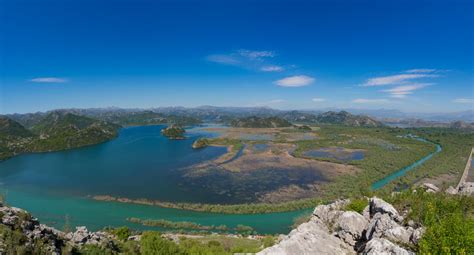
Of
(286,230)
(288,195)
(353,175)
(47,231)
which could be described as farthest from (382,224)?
(353,175)

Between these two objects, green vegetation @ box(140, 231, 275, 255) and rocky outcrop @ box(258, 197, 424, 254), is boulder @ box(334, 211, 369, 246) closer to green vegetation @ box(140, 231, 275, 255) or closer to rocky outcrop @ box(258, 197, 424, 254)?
rocky outcrop @ box(258, 197, 424, 254)

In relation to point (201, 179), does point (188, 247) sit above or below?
above

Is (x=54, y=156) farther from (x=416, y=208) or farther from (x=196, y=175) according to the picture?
(x=416, y=208)

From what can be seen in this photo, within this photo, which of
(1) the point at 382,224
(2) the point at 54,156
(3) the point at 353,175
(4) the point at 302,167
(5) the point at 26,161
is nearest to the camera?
(1) the point at 382,224

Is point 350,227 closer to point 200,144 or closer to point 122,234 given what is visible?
point 122,234

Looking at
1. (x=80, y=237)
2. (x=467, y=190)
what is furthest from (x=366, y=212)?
(x=80, y=237)

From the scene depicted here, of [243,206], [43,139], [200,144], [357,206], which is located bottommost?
[243,206]

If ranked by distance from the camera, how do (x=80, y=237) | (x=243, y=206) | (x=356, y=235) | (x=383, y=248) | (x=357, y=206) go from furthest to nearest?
(x=243, y=206) → (x=80, y=237) → (x=357, y=206) → (x=356, y=235) → (x=383, y=248)

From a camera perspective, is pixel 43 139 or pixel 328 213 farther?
pixel 43 139
